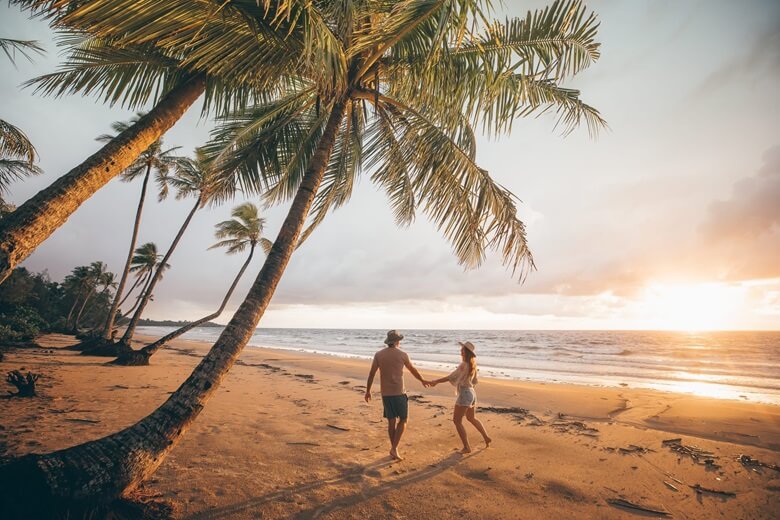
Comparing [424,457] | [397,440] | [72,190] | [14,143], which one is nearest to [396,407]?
[397,440]

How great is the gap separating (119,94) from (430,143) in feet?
15.1

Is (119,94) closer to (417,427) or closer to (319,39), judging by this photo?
(319,39)

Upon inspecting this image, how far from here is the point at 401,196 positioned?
6.88 m

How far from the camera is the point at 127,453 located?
8.41 feet

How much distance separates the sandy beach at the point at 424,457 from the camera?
135 inches

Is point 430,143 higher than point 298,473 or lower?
higher

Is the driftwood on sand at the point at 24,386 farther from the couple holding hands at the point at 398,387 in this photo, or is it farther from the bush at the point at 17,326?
the bush at the point at 17,326

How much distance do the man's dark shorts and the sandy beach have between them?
57 cm

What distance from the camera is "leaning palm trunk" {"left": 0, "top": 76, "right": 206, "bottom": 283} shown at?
2.59 metres

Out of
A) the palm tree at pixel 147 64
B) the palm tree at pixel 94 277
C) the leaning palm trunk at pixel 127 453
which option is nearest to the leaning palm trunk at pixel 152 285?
the palm tree at pixel 147 64

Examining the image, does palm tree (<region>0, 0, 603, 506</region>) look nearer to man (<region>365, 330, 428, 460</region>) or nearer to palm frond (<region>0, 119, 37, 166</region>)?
man (<region>365, 330, 428, 460</region>)

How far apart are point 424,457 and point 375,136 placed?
542 centimetres

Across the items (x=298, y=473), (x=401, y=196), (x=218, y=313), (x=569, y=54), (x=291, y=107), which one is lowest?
(x=298, y=473)

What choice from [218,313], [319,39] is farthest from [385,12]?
[218,313]
